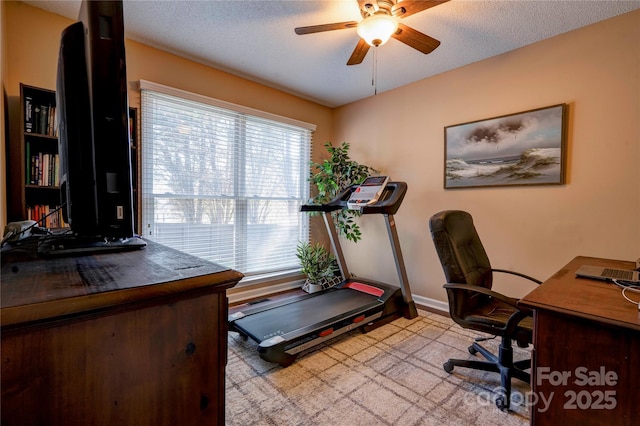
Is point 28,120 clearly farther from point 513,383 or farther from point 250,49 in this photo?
point 513,383

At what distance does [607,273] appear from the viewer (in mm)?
1486

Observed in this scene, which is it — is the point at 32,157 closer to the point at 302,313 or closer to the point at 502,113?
the point at 302,313

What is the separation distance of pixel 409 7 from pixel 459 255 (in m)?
1.55

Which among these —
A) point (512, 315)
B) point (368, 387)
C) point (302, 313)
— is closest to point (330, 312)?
point (302, 313)

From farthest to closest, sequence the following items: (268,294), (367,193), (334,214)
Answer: (334,214) < (268,294) < (367,193)

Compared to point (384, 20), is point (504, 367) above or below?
below

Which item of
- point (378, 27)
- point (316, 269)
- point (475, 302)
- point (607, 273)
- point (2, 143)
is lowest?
point (316, 269)

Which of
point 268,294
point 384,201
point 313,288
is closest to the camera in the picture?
point 384,201

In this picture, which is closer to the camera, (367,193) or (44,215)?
(44,215)

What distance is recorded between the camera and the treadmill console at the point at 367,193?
8.71ft

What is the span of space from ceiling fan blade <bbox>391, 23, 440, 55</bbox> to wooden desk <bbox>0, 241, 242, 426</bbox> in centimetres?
202

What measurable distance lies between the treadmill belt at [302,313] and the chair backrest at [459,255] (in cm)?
102

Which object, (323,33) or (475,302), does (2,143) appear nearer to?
(323,33)

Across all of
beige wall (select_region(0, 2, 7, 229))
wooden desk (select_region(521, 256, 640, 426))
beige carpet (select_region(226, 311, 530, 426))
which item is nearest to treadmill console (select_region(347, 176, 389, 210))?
beige carpet (select_region(226, 311, 530, 426))
